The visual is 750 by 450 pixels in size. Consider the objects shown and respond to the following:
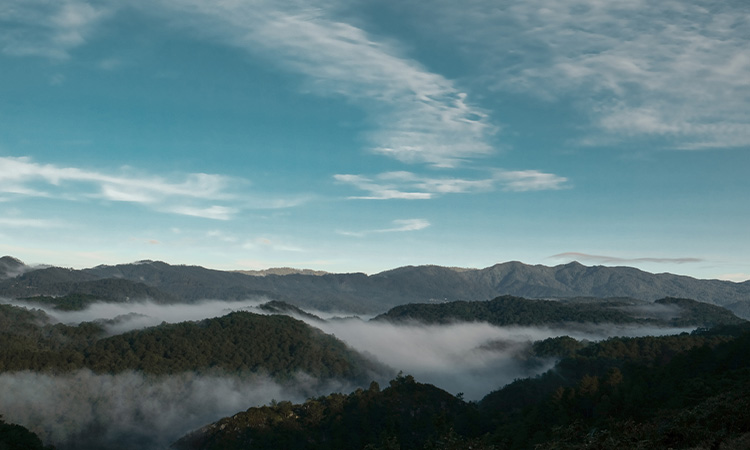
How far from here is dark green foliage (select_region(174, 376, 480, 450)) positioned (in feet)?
559

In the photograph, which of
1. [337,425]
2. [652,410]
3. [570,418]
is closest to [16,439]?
[337,425]

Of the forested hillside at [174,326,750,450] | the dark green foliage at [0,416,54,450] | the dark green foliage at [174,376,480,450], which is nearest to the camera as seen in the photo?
the forested hillside at [174,326,750,450]

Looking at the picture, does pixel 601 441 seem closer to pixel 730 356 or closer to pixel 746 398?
pixel 746 398

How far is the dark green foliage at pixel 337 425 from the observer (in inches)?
6713

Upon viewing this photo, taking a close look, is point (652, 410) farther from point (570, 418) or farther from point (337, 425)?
point (337, 425)

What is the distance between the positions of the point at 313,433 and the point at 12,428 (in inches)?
3720

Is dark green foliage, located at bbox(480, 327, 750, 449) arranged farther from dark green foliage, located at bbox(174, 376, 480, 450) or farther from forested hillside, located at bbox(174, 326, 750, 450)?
dark green foliage, located at bbox(174, 376, 480, 450)

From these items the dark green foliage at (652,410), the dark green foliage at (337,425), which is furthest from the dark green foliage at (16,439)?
the dark green foliage at (652,410)

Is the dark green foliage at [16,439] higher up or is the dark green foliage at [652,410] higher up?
the dark green foliage at [652,410]

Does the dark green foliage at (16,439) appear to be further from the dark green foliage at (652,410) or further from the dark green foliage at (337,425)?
the dark green foliage at (652,410)

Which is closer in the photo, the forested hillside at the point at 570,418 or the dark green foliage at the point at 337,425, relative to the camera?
the forested hillside at the point at 570,418

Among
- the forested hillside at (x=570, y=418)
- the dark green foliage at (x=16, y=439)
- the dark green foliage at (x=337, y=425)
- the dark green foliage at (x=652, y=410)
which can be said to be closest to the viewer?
the dark green foliage at (x=652, y=410)

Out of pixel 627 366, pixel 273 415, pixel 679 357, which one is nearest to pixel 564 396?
pixel 679 357

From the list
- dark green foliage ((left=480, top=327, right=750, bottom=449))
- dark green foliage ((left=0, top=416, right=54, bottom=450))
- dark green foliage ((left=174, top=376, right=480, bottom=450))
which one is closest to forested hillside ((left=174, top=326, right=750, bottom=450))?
dark green foliage ((left=480, top=327, right=750, bottom=449))
